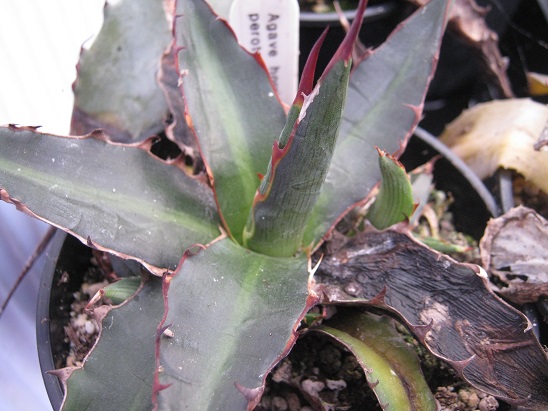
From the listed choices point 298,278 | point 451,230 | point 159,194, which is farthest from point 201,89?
point 451,230

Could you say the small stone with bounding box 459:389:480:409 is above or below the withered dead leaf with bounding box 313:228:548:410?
below

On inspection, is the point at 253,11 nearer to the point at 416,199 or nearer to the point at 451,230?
the point at 416,199

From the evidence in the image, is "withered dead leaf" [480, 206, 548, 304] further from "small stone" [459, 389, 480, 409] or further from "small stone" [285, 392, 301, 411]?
"small stone" [285, 392, 301, 411]

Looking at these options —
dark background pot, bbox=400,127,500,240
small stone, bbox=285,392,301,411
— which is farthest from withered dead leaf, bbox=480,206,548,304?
small stone, bbox=285,392,301,411

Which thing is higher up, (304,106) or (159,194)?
(304,106)

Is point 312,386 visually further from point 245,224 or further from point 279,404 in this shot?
point 245,224

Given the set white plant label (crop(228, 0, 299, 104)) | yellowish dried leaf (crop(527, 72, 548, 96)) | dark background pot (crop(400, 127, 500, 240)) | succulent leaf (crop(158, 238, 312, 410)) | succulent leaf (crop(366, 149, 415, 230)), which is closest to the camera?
succulent leaf (crop(158, 238, 312, 410))
